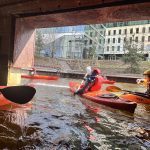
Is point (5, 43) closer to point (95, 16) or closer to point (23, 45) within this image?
point (23, 45)

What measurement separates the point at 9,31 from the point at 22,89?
4254mm

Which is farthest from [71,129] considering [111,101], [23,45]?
[23,45]

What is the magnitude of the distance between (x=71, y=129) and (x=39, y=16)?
217 inches

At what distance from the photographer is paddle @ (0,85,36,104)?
8.42 meters

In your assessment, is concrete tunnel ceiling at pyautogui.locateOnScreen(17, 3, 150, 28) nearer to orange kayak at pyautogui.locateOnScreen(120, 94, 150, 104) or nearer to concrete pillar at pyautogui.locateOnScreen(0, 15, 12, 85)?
concrete pillar at pyautogui.locateOnScreen(0, 15, 12, 85)

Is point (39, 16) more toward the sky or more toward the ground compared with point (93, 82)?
more toward the sky

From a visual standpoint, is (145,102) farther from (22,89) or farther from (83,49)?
(83,49)

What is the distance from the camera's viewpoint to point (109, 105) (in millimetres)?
11102

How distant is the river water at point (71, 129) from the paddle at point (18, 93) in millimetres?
438

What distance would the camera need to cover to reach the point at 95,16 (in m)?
10.0

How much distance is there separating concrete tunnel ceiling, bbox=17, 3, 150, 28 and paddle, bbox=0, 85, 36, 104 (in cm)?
331

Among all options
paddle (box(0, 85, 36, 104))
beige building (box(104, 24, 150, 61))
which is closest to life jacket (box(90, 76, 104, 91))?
paddle (box(0, 85, 36, 104))

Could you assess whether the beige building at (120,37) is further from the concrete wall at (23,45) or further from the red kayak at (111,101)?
the concrete wall at (23,45)

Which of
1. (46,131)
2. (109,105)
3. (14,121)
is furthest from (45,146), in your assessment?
(109,105)
